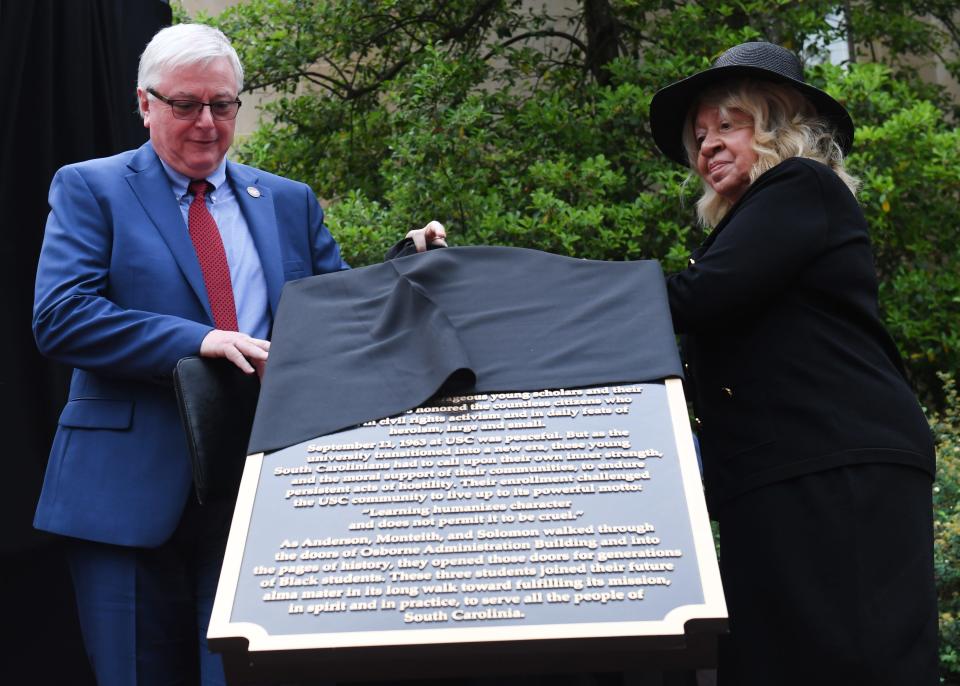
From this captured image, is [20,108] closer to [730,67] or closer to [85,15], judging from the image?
[85,15]

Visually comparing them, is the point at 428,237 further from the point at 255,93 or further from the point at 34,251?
the point at 255,93

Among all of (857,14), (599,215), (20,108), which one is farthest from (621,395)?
(857,14)

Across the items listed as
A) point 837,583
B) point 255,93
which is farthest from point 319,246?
point 255,93

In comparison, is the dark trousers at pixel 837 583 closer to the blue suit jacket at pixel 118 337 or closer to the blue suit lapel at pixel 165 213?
the blue suit jacket at pixel 118 337

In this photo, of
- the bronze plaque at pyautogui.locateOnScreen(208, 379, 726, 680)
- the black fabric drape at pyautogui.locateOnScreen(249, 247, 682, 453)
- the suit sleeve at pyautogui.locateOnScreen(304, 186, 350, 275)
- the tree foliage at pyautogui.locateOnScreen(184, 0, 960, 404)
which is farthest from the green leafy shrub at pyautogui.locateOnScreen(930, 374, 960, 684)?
the suit sleeve at pyautogui.locateOnScreen(304, 186, 350, 275)

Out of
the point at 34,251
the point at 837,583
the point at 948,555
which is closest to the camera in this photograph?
the point at 837,583

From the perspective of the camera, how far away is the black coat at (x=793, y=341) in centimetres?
295

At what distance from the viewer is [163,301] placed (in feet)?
11.0

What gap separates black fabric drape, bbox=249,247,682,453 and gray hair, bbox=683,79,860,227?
522mm

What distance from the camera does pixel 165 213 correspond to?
11.3 feet

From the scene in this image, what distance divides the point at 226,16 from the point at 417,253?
595 cm

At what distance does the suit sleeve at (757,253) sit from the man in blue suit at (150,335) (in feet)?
2.68

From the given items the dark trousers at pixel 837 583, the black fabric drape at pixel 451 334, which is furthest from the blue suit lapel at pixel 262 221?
the dark trousers at pixel 837 583

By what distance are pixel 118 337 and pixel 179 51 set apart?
36.1 inches
